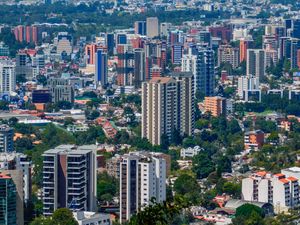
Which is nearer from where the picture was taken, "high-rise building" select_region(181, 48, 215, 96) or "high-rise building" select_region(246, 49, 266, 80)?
"high-rise building" select_region(181, 48, 215, 96)

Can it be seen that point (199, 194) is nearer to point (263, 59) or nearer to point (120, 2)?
point (263, 59)

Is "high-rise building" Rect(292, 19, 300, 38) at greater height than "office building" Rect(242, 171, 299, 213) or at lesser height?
greater

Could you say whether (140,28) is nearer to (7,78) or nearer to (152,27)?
(152,27)

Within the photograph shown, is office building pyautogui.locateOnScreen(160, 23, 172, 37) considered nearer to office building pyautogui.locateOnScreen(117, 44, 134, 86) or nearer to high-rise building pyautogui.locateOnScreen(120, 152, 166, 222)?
office building pyautogui.locateOnScreen(117, 44, 134, 86)

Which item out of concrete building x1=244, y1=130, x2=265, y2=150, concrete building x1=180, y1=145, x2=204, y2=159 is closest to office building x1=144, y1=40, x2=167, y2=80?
concrete building x1=244, y1=130, x2=265, y2=150

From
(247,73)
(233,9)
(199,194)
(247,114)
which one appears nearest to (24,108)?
(247,114)

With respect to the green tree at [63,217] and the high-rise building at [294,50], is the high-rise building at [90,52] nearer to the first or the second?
the high-rise building at [294,50]
